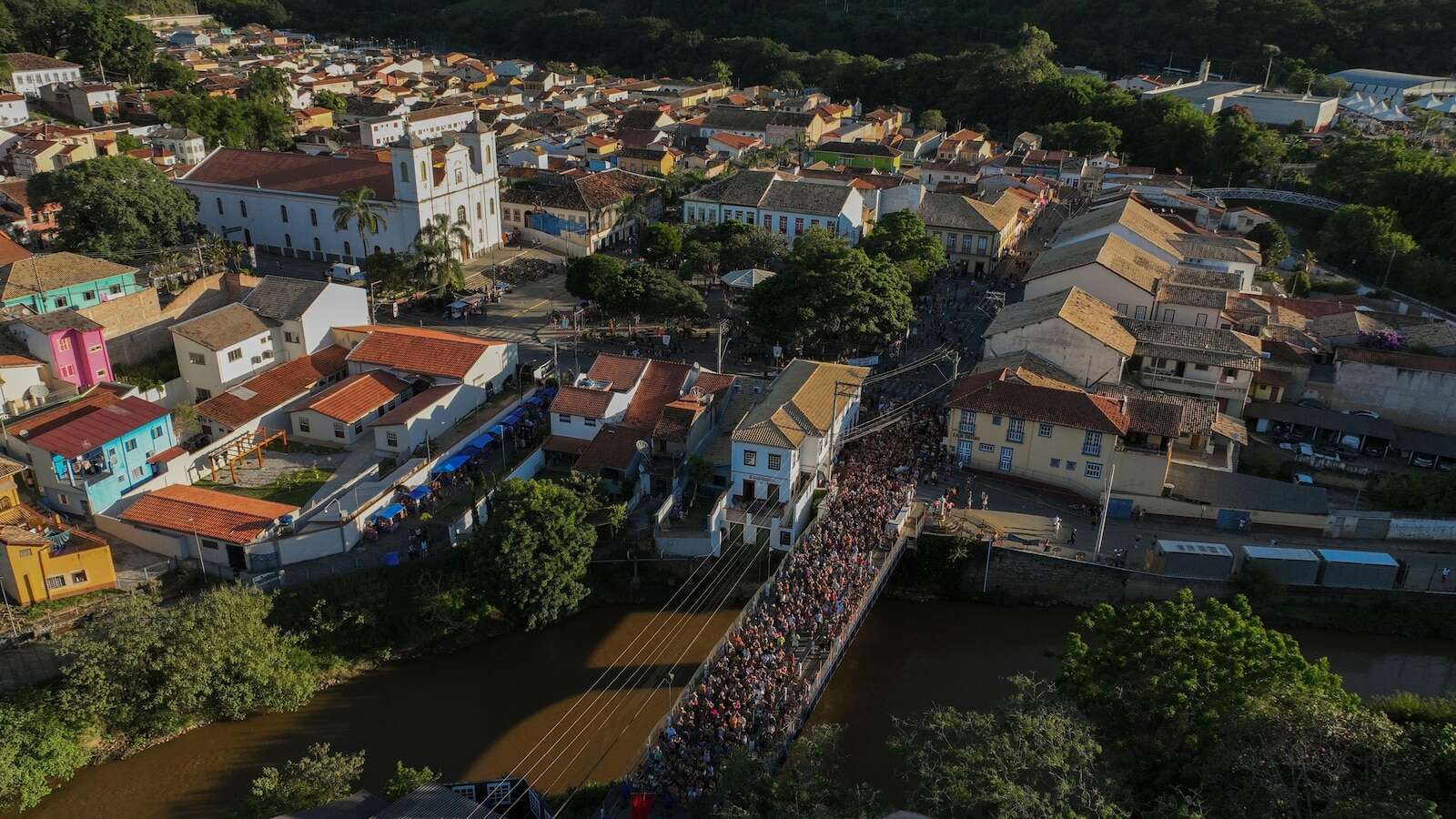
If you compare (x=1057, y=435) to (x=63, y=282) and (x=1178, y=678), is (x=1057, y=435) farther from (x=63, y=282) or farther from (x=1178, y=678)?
(x=63, y=282)

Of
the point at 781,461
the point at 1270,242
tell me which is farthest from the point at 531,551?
the point at 1270,242

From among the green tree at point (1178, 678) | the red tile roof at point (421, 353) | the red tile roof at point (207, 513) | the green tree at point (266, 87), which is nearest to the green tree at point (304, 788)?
the red tile roof at point (207, 513)

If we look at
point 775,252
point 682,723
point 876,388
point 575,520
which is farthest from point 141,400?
point 775,252

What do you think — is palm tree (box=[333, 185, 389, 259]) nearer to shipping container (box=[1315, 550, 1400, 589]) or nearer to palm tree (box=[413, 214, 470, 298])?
palm tree (box=[413, 214, 470, 298])

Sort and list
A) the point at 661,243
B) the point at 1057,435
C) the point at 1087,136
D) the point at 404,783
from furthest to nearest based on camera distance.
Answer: the point at 1087,136 → the point at 661,243 → the point at 1057,435 → the point at 404,783

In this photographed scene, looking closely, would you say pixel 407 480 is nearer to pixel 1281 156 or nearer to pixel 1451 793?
pixel 1451 793

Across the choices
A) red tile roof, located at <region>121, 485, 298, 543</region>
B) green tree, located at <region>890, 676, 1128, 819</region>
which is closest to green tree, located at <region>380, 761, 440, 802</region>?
green tree, located at <region>890, 676, 1128, 819</region>
